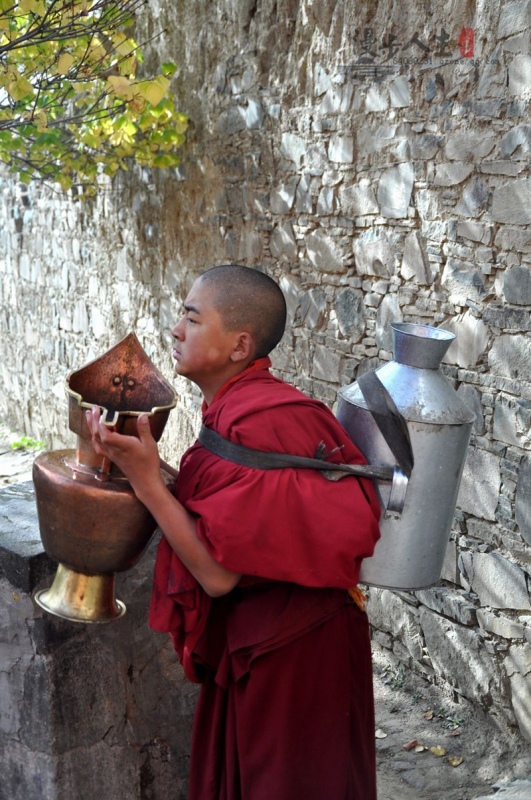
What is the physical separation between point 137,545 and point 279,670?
0.44m

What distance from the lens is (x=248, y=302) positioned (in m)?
2.11

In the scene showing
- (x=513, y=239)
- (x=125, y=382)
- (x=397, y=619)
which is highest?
(x=513, y=239)

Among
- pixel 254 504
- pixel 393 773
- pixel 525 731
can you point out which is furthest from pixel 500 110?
pixel 393 773

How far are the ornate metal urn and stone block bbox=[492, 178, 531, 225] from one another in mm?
1656

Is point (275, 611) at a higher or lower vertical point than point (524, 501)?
higher

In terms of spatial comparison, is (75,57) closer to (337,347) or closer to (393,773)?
(337,347)

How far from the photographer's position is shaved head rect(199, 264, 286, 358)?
6.89ft

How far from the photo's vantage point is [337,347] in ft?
14.0

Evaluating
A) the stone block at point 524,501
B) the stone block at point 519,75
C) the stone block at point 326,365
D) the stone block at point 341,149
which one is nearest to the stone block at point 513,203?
the stone block at point 519,75

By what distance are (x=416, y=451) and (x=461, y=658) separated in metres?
1.83

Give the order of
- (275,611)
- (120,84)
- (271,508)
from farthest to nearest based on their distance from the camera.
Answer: (120,84)
(275,611)
(271,508)

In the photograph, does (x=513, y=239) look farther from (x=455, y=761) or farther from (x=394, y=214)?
(x=455, y=761)

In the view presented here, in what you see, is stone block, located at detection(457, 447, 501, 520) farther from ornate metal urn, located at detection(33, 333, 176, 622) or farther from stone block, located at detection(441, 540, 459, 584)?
ornate metal urn, located at detection(33, 333, 176, 622)

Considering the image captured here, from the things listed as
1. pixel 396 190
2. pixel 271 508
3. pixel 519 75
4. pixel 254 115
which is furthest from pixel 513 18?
pixel 271 508
